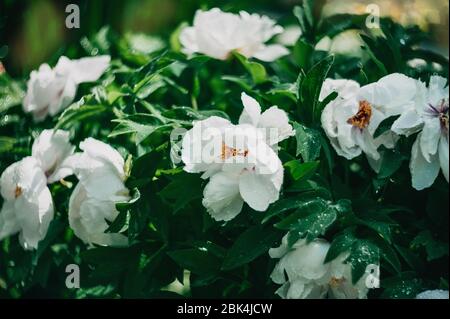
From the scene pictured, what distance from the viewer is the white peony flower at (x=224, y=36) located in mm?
1267

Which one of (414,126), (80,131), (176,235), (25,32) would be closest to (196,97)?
(80,131)

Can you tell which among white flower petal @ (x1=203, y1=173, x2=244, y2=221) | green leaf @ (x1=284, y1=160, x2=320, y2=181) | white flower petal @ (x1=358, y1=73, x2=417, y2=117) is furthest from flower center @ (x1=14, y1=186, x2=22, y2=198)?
white flower petal @ (x1=358, y1=73, x2=417, y2=117)

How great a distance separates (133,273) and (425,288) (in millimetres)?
443

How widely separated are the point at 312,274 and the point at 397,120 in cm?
25

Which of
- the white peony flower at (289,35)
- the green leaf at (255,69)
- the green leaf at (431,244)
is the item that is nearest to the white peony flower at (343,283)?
the green leaf at (431,244)

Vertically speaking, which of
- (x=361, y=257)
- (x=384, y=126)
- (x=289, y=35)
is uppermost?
(x=384, y=126)

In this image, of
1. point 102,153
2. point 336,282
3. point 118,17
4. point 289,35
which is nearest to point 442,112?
point 336,282

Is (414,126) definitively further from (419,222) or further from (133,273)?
(133,273)

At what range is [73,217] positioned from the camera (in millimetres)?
1096

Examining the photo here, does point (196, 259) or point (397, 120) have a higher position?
point (397, 120)

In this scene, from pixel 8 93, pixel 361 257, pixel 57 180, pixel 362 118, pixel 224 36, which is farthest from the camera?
pixel 8 93

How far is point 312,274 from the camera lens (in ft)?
3.17

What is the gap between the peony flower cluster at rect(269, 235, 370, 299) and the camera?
0.96 m

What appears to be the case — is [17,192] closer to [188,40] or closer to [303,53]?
[188,40]
